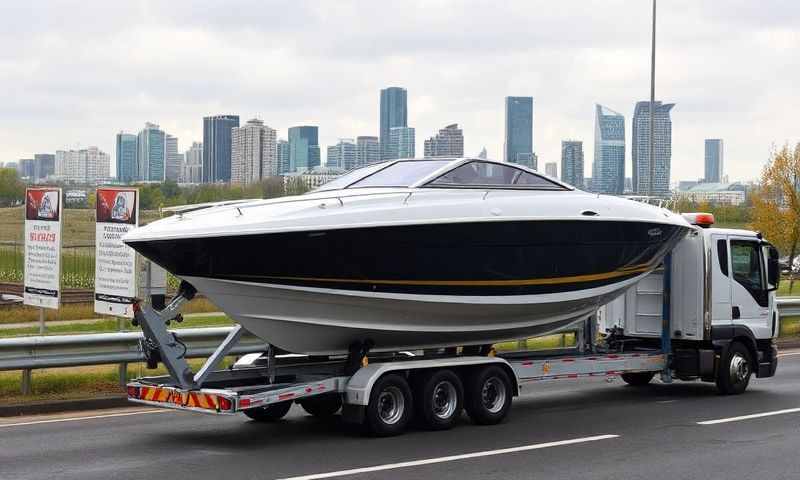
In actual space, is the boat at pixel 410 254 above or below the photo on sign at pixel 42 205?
below

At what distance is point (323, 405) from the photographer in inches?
537

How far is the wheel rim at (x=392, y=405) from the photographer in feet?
40.4

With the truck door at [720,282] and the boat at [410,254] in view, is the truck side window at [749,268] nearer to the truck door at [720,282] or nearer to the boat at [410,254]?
the truck door at [720,282]

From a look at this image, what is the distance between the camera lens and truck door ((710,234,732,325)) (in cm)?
1587

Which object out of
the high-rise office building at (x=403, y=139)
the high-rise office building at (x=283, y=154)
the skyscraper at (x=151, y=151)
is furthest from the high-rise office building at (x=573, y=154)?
the skyscraper at (x=151, y=151)

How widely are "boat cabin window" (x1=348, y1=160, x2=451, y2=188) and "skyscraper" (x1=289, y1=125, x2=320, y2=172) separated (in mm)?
67905

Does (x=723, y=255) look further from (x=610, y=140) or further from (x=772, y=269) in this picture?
(x=610, y=140)

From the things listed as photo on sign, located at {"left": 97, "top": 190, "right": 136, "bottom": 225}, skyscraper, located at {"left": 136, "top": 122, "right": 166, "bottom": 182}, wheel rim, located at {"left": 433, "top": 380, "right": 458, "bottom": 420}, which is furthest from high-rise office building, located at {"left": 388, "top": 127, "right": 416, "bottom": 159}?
skyscraper, located at {"left": 136, "top": 122, "right": 166, "bottom": 182}

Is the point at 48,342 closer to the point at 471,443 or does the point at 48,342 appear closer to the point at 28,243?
the point at 28,243

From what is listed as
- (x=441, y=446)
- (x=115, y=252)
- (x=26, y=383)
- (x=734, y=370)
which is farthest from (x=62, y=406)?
(x=734, y=370)

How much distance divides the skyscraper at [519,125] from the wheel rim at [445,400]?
36.2 ft

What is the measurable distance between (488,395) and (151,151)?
463 feet

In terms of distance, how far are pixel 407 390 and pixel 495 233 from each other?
6.53 ft

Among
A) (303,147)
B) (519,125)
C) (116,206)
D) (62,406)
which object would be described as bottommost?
(62,406)
